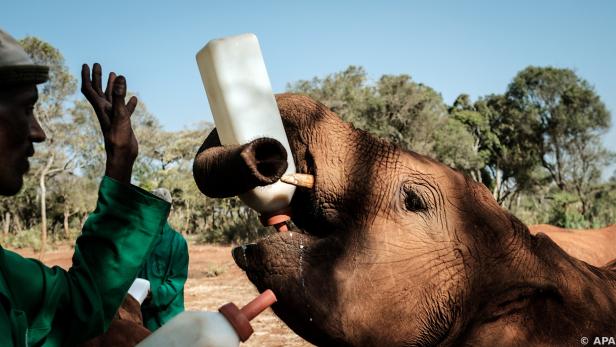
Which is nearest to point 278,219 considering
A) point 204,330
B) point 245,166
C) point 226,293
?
point 245,166

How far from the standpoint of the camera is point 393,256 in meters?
2.40

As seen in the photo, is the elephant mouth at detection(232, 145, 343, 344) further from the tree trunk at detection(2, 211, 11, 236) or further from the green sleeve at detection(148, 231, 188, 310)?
the tree trunk at detection(2, 211, 11, 236)

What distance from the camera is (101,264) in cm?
186

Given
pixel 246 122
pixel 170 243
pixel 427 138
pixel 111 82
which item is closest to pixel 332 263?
pixel 246 122

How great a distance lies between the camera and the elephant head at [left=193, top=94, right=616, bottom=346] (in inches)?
91.5

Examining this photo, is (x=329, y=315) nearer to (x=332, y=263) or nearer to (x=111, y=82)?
(x=332, y=263)

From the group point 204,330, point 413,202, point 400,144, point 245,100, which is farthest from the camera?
point 400,144

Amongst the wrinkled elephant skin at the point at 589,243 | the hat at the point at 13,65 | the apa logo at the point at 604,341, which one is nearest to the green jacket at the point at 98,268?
the hat at the point at 13,65

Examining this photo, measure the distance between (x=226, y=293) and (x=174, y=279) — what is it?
970cm

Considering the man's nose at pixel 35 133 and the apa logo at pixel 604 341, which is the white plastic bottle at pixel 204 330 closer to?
the man's nose at pixel 35 133

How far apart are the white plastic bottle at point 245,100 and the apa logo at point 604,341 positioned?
139cm

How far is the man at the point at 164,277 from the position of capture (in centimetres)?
578

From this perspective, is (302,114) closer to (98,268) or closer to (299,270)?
(299,270)

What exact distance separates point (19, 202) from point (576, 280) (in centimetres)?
4804
